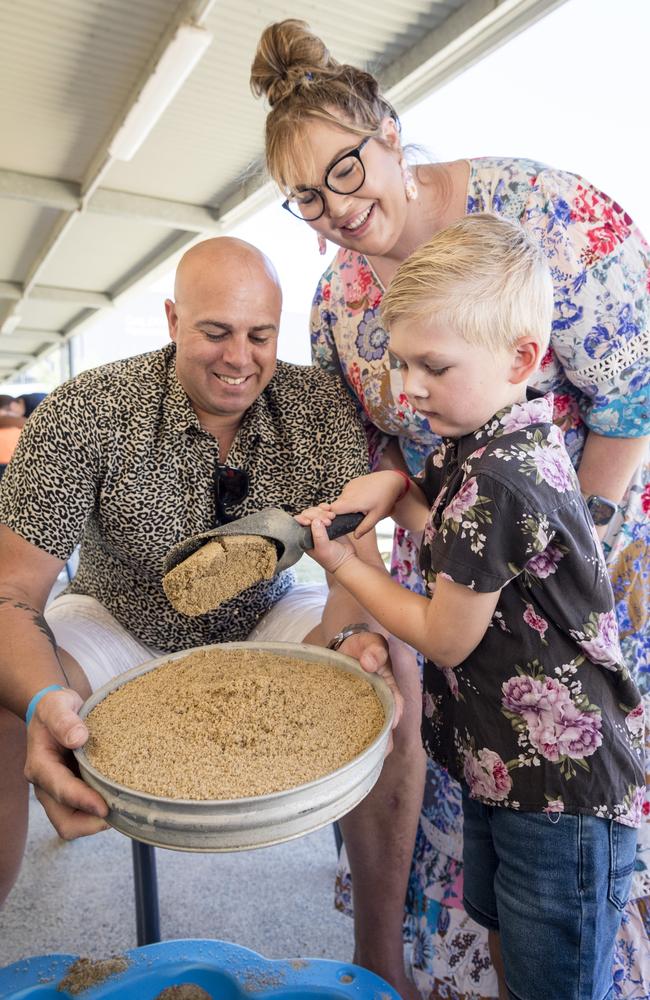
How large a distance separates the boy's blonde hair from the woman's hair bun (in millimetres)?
528

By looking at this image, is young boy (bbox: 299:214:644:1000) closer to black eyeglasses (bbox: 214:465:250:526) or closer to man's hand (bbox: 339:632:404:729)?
man's hand (bbox: 339:632:404:729)

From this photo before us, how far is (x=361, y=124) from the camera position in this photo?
4.63 ft

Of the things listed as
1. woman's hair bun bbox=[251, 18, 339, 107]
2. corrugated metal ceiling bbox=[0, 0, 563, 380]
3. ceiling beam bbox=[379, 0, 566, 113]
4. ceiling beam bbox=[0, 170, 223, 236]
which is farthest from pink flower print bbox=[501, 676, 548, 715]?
ceiling beam bbox=[0, 170, 223, 236]

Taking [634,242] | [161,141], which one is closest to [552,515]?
[634,242]

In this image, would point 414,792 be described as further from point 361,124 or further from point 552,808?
point 361,124

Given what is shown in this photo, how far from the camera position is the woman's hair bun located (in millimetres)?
1400

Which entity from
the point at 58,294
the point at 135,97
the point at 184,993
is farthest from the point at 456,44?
the point at 58,294

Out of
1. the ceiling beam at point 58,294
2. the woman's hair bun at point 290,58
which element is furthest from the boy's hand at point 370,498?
the ceiling beam at point 58,294

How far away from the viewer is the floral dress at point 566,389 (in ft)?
4.51

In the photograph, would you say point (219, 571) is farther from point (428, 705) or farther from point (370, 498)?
point (428, 705)

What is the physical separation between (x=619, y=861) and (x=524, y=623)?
1.12 feet

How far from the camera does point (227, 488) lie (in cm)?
160

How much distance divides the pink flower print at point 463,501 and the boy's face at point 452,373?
0.34 feet

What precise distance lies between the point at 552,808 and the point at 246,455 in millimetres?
883
